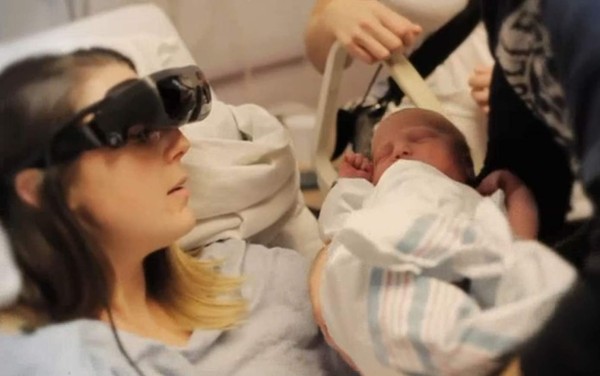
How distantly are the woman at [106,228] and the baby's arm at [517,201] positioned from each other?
0.77ft

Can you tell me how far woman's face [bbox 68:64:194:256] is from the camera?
756mm

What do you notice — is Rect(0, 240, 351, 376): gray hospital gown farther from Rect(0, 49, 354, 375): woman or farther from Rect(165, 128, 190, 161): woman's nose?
Rect(165, 128, 190, 161): woman's nose

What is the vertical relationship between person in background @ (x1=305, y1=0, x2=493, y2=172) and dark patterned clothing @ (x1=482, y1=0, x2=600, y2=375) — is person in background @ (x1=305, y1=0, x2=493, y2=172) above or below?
below

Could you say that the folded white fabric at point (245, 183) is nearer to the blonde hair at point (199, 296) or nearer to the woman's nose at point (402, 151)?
the blonde hair at point (199, 296)

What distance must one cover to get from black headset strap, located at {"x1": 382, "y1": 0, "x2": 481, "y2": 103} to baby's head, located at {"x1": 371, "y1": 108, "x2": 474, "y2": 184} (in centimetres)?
A: 19

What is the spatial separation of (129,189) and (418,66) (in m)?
0.46

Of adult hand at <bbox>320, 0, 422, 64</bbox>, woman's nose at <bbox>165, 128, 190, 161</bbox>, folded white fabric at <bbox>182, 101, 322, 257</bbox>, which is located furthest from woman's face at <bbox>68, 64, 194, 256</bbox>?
adult hand at <bbox>320, 0, 422, 64</bbox>

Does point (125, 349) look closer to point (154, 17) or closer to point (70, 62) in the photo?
point (70, 62)

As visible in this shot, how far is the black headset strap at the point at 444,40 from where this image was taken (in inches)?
42.5

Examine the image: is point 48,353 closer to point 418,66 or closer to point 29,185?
point 29,185

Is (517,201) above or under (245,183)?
above

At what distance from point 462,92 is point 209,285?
45 cm

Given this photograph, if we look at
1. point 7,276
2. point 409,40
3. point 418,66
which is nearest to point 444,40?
point 418,66

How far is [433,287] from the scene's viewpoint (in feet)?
2.04
